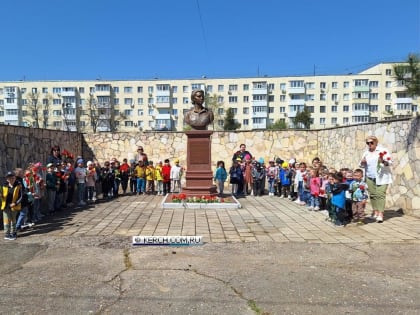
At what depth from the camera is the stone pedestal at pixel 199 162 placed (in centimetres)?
1059

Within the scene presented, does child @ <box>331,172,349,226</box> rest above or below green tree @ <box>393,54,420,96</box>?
below

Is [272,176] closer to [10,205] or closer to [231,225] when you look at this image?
[231,225]

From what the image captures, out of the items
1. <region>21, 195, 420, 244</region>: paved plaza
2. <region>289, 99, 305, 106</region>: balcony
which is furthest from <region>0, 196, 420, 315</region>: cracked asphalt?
<region>289, 99, 305, 106</region>: balcony

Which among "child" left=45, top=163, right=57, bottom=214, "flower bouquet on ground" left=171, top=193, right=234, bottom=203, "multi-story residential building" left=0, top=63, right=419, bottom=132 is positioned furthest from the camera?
"multi-story residential building" left=0, top=63, right=419, bottom=132

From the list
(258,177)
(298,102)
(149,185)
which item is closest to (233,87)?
(298,102)

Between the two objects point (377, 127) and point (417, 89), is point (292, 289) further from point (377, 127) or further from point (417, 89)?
point (377, 127)

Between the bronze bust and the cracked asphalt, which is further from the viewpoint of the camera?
the bronze bust

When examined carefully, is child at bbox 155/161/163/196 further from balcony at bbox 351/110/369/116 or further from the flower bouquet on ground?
balcony at bbox 351/110/369/116

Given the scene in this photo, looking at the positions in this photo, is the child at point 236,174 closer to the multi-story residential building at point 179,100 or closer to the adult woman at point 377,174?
the adult woman at point 377,174

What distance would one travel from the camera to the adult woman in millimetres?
7379

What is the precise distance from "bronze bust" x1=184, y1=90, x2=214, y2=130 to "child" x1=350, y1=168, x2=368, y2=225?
5186 mm

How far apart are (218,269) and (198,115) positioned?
7.26 metres

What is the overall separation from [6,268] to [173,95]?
6252 centimetres

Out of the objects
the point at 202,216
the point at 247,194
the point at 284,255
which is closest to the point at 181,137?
the point at 247,194
